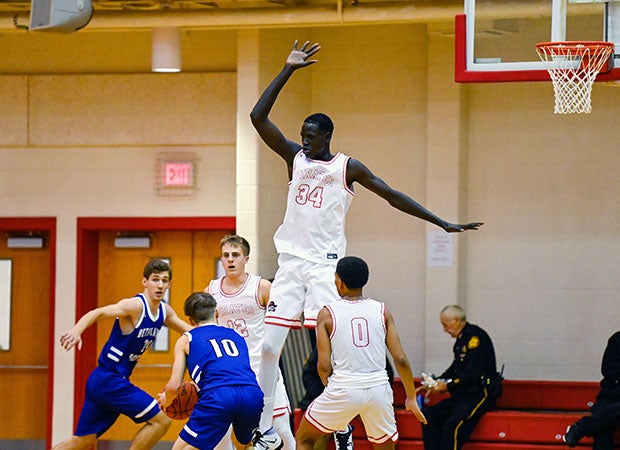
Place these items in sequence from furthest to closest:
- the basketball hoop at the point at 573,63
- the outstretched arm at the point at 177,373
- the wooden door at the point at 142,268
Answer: the wooden door at the point at 142,268
the basketball hoop at the point at 573,63
the outstretched arm at the point at 177,373

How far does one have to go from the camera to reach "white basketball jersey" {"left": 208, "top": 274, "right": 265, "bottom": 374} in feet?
27.3

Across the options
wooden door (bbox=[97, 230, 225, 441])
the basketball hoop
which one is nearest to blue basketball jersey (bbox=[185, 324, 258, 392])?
the basketball hoop

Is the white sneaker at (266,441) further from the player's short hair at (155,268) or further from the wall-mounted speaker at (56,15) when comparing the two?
the wall-mounted speaker at (56,15)

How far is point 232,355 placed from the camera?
7.20 metres

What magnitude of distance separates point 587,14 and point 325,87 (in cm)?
395

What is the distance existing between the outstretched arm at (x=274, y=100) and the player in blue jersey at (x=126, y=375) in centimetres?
156

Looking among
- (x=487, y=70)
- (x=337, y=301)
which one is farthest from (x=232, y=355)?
(x=487, y=70)

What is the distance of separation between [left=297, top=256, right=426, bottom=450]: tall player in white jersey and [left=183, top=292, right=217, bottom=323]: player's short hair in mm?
686

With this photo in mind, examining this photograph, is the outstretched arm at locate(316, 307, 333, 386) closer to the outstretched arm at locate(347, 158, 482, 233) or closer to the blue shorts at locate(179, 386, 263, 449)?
the blue shorts at locate(179, 386, 263, 449)

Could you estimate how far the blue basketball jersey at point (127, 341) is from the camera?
28.3ft

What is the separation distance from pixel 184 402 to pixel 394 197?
1935 millimetres

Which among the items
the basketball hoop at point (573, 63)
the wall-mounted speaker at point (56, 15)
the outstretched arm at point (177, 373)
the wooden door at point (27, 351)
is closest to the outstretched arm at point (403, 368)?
the outstretched arm at point (177, 373)

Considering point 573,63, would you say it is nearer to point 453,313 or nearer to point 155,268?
point 453,313

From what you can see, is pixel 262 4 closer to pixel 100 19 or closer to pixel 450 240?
pixel 100 19
